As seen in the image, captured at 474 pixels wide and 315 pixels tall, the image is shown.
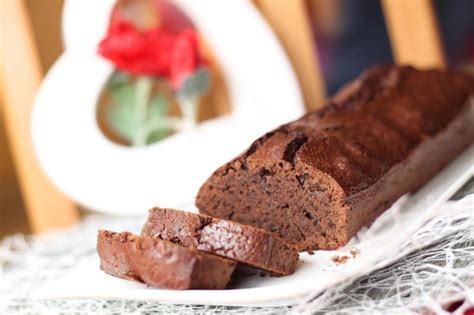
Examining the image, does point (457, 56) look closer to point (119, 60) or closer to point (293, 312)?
point (119, 60)

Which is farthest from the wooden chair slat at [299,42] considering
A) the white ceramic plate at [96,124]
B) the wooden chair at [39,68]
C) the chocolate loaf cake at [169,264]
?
the chocolate loaf cake at [169,264]

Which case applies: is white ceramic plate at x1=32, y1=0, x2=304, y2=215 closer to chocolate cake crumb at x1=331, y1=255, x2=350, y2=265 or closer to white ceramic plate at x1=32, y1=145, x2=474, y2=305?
white ceramic plate at x1=32, y1=145, x2=474, y2=305

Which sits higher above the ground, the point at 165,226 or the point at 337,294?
the point at 165,226

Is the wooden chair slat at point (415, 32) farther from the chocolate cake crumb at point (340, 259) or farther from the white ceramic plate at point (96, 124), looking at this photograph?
the chocolate cake crumb at point (340, 259)

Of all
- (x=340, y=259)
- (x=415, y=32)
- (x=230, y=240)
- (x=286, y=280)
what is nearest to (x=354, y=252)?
(x=340, y=259)

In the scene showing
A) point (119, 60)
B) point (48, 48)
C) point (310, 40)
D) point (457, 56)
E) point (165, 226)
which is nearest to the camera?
point (165, 226)

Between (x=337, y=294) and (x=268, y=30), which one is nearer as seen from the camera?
(x=337, y=294)

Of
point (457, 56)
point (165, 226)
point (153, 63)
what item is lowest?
point (457, 56)

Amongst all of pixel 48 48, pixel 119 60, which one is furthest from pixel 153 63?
pixel 48 48
